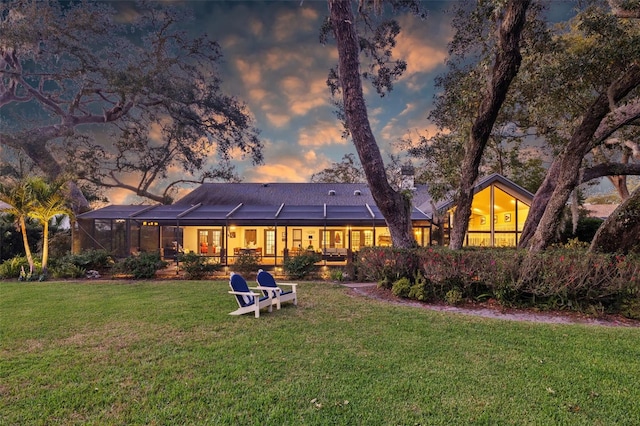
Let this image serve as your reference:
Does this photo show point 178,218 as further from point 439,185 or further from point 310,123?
point 439,185

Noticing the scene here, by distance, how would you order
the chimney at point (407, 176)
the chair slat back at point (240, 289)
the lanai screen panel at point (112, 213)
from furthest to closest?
1. the chimney at point (407, 176)
2. the lanai screen panel at point (112, 213)
3. the chair slat back at point (240, 289)

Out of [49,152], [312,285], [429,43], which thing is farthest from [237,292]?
[49,152]

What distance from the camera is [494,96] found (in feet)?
23.5

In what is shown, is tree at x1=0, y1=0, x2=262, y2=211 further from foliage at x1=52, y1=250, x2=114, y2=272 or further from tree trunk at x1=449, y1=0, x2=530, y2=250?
tree trunk at x1=449, y1=0, x2=530, y2=250

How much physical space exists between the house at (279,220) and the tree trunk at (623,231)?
5854 millimetres

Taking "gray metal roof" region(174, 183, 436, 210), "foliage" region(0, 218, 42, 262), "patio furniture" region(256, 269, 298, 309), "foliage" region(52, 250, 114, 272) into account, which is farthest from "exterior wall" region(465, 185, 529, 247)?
"foliage" region(0, 218, 42, 262)

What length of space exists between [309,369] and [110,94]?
57.9ft

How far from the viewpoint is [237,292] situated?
604cm

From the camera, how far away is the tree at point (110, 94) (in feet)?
43.0

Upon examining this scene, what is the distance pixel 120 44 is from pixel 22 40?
320 cm

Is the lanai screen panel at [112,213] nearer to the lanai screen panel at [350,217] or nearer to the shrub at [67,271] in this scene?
the shrub at [67,271]

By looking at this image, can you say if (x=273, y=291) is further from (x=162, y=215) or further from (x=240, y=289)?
(x=162, y=215)

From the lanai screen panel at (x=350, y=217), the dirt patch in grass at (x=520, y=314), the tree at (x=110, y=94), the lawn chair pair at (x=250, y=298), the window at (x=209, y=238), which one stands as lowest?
the dirt patch in grass at (x=520, y=314)

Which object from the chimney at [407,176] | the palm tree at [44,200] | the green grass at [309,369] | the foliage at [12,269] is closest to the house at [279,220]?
the chimney at [407,176]
